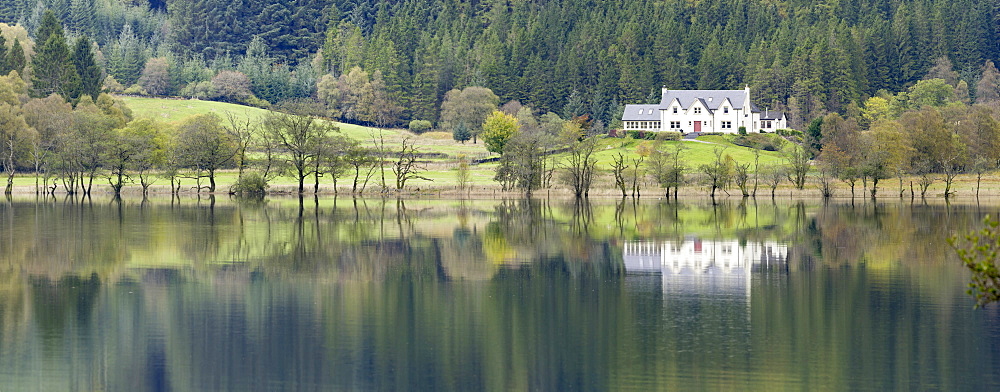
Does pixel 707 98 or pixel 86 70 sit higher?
pixel 86 70

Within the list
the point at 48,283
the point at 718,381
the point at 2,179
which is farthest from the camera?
the point at 2,179

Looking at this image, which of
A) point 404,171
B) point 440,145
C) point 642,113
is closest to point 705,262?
point 404,171

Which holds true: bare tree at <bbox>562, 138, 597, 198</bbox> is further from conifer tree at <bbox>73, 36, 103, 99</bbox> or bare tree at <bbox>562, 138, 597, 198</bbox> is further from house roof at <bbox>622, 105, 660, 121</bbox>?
conifer tree at <bbox>73, 36, 103, 99</bbox>

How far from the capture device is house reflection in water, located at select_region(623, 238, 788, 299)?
34688 millimetres

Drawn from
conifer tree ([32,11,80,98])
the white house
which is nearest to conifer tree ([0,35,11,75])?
conifer tree ([32,11,80,98])

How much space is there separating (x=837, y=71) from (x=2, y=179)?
105 meters

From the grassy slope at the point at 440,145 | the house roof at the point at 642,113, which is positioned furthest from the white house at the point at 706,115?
the grassy slope at the point at 440,145

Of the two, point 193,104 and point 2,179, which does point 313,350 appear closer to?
A: point 2,179

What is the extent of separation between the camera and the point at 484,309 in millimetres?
29594

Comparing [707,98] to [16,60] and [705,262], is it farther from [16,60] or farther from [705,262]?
[705,262]

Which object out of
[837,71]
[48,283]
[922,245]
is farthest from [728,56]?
[48,283]

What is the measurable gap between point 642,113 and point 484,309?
10625 centimetres

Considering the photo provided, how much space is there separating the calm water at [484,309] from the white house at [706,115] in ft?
253

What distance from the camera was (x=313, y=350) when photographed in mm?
24172
